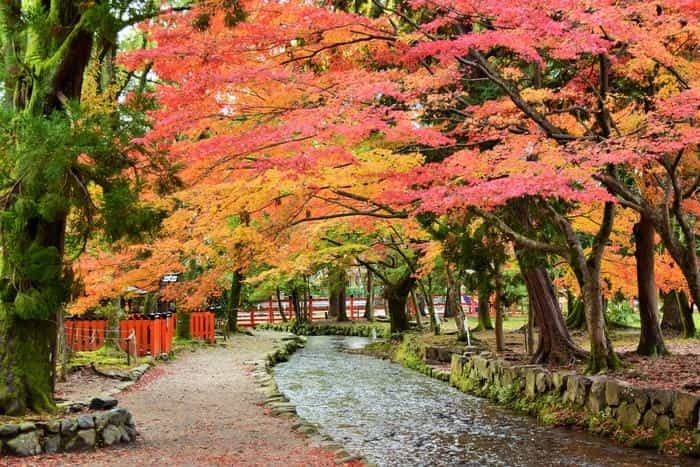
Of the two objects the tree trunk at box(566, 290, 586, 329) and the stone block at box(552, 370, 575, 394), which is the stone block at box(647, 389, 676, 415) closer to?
the stone block at box(552, 370, 575, 394)

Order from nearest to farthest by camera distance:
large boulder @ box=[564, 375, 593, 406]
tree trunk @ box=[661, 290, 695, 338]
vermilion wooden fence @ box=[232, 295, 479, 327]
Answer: large boulder @ box=[564, 375, 593, 406] → tree trunk @ box=[661, 290, 695, 338] → vermilion wooden fence @ box=[232, 295, 479, 327]

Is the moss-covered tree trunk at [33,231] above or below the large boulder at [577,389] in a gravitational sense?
above

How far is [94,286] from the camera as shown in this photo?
612 inches

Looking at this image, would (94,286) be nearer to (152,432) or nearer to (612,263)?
(152,432)

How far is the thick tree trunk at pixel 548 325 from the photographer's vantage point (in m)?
12.5

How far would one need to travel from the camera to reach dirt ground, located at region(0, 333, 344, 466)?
6.63m

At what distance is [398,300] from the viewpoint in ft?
81.4

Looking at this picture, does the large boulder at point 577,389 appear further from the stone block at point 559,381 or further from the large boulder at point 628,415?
the large boulder at point 628,415

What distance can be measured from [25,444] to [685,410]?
24.1 feet

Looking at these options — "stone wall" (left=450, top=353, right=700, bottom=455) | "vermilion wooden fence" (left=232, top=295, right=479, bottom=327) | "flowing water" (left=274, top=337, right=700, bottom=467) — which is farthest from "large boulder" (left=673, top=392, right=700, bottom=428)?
"vermilion wooden fence" (left=232, top=295, right=479, bottom=327)

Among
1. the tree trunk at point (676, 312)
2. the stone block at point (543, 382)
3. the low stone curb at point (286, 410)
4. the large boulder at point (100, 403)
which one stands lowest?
the low stone curb at point (286, 410)

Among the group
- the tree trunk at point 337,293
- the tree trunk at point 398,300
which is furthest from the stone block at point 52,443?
the tree trunk at point 337,293

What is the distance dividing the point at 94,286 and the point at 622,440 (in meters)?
11.9

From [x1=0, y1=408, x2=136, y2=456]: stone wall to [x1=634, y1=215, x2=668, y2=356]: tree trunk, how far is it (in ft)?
33.2
